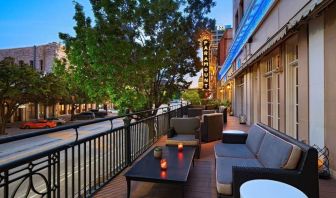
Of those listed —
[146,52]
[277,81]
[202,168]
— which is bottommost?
[202,168]

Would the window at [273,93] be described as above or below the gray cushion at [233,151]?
above

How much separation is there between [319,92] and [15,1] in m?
135

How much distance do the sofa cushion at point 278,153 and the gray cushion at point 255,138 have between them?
0.27 metres

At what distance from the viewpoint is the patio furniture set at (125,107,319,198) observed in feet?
8.67

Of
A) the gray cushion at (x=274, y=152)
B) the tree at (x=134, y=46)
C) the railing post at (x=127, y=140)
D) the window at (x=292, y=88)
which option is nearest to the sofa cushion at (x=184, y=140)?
the railing post at (x=127, y=140)

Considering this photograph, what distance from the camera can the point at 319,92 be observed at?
4555mm

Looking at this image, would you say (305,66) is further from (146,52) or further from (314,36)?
(146,52)

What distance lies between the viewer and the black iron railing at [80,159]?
2.41 meters

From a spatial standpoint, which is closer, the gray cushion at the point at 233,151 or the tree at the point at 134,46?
the gray cushion at the point at 233,151

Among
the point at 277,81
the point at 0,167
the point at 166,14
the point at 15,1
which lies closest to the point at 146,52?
the point at 166,14

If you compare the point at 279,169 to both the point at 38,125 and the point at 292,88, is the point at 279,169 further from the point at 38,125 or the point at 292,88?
the point at 38,125

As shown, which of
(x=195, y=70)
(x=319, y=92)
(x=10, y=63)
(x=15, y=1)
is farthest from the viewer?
(x=15, y=1)

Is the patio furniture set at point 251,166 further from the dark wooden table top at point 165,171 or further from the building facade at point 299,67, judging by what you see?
the building facade at point 299,67

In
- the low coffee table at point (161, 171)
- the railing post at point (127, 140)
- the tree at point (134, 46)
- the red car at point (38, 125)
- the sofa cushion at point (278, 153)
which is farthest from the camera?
the red car at point (38, 125)
